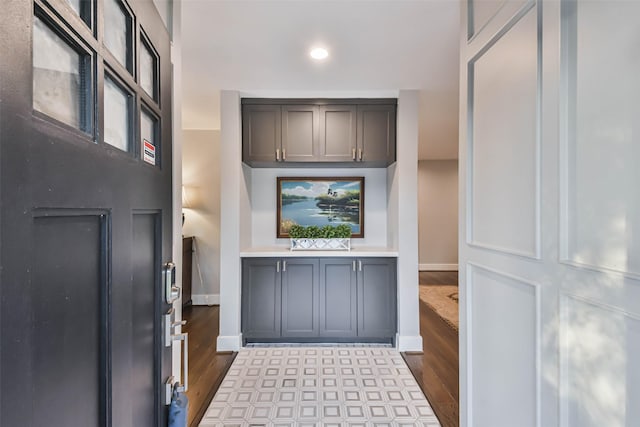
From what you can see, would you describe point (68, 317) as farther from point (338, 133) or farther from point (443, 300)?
point (443, 300)

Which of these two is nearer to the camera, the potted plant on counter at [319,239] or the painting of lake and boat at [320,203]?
the potted plant on counter at [319,239]

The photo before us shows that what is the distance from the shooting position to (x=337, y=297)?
3.27 meters

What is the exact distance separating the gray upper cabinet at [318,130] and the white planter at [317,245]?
2.72 ft

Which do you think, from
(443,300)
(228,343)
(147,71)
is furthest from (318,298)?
(147,71)

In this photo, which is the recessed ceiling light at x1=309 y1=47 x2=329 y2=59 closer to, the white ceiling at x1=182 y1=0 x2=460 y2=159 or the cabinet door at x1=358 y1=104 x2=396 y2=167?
the white ceiling at x1=182 y1=0 x2=460 y2=159

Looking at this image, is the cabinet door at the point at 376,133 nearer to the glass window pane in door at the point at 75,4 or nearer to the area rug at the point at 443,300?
the area rug at the point at 443,300

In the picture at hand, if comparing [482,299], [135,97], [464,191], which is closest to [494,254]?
[482,299]

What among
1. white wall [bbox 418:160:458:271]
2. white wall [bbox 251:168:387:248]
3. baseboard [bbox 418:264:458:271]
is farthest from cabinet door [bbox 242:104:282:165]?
baseboard [bbox 418:264:458:271]

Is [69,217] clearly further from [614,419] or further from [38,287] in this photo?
[614,419]

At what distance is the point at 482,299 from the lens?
1.42m

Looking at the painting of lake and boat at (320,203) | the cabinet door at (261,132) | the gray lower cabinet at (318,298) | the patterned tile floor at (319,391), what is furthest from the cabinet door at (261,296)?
the cabinet door at (261,132)

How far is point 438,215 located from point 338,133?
4.78 metres

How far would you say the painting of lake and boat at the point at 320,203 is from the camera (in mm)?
3719

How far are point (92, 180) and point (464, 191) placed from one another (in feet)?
4.82
